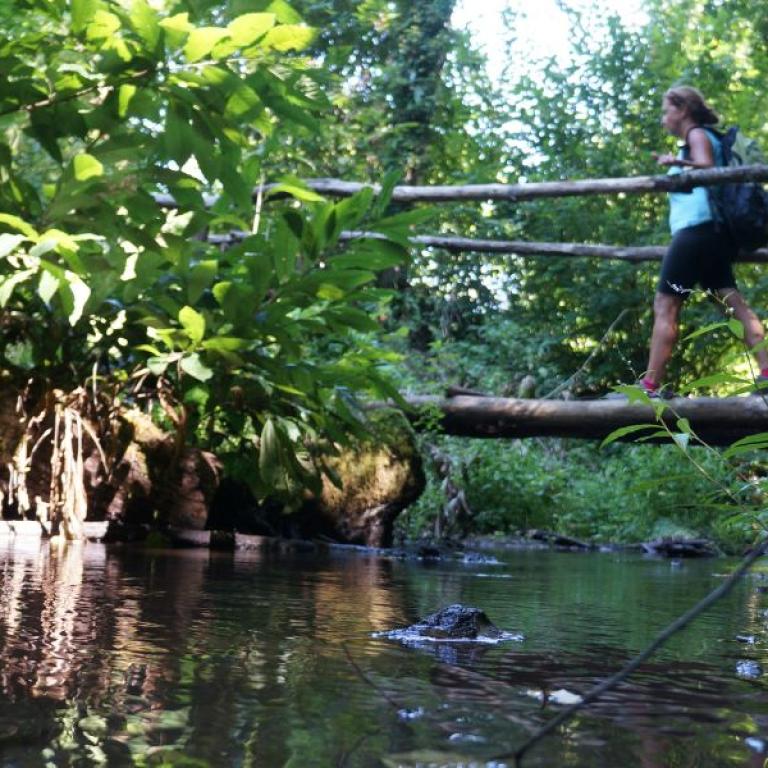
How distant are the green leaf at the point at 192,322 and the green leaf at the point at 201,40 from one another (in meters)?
1.13

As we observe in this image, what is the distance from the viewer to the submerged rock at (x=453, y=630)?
6.51 ft

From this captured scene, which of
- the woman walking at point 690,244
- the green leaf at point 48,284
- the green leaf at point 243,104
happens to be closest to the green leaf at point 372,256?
the green leaf at point 243,104

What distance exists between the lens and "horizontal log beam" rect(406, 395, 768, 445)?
6707mm

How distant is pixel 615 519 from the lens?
34.4 ft

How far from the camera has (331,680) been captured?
4.75 ft

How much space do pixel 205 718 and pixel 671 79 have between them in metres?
17.0

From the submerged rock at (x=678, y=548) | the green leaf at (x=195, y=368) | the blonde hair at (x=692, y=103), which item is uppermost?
the blonde hair at (x=692, y=103)

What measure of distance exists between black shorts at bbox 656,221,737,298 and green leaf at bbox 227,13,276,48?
3579 mm

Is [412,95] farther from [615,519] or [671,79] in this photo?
[615,519]

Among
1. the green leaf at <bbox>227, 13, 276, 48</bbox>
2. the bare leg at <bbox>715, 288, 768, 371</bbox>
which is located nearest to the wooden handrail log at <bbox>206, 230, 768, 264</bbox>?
the bare leg at <bbox>715, 288, 768, 371</bbox>

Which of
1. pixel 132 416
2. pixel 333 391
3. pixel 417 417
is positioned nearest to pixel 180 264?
pixel 333 391

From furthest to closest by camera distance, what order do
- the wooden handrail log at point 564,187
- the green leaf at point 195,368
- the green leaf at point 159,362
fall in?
1. the wooden handrail log at point 564,187
2. the green leaf at point 159,362
3. the green leaf at point 195,368

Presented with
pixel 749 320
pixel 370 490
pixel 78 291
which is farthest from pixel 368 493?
pixel 78 291

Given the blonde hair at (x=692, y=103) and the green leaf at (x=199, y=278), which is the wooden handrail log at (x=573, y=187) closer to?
the blonde hair at (x=692, y=103)
